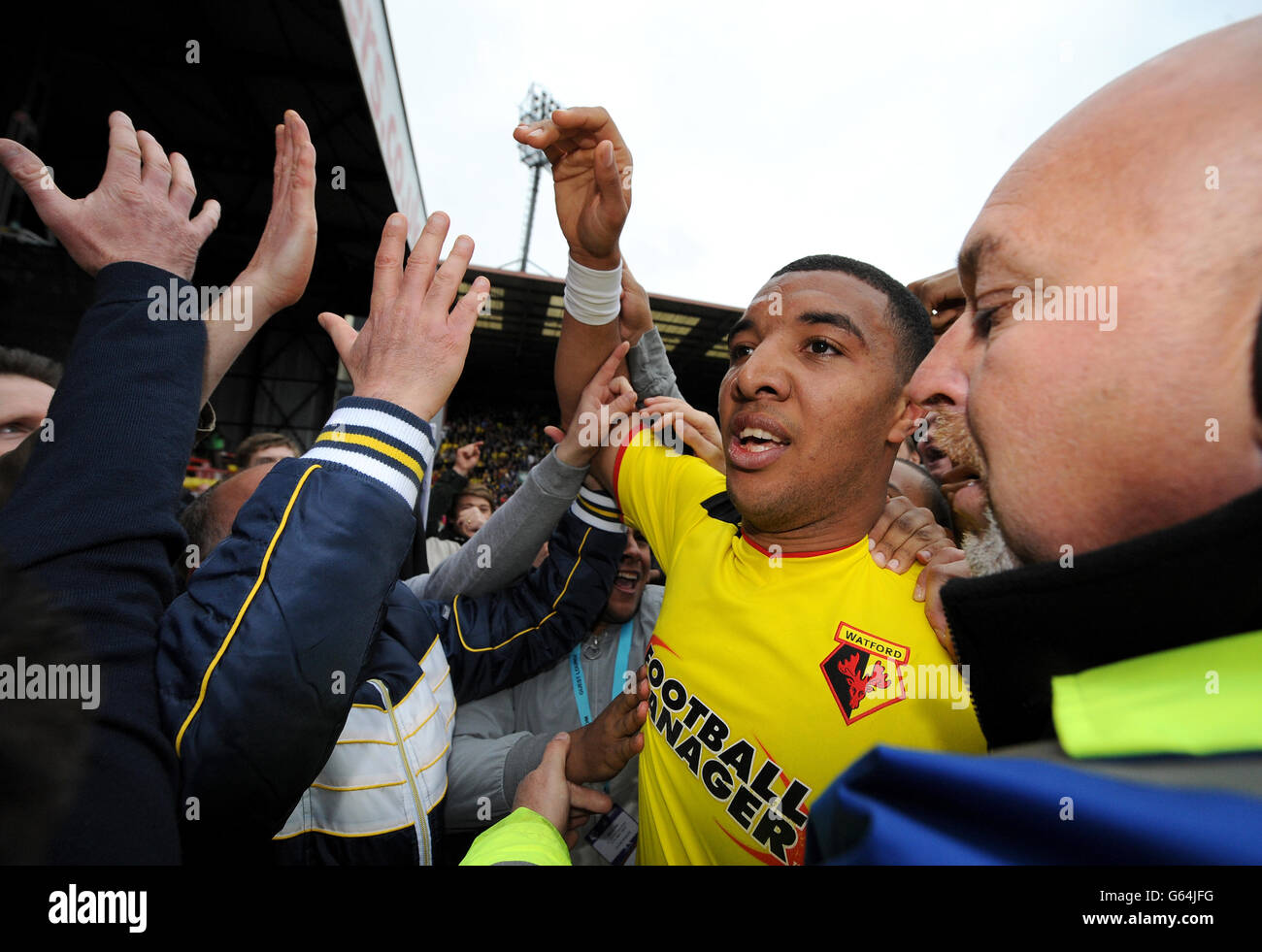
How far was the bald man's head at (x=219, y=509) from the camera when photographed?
1942 mm

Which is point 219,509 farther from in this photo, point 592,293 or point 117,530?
point 592,293

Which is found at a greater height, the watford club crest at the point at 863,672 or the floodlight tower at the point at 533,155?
the floodlight tower at the point at 533,155

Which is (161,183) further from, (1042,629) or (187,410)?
(1042,629)

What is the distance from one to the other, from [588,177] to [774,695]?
1698 mm

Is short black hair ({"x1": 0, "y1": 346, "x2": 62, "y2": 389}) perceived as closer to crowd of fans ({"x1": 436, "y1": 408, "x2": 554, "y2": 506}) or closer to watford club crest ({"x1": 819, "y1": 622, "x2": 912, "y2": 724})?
watford club crest ({"x1": 819, "y1": 622, "x2": 912, "y2": 724})

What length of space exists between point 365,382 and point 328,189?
12.1m

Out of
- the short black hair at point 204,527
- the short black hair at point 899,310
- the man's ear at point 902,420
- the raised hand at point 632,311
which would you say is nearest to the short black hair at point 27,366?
the short black hair at point 204,527

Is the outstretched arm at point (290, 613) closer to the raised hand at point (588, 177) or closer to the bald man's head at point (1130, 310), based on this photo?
the bald man's head at point (1130, 310)

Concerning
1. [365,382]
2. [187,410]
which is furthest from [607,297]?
[187,410]

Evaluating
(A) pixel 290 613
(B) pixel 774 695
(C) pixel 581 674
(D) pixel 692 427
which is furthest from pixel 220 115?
(B) pixel 774 695

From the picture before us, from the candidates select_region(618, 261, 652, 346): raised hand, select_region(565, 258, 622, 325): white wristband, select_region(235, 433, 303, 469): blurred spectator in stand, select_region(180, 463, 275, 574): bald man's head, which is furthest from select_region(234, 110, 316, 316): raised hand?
select_region(235, 433, 303, 469): blurred spectator in stand

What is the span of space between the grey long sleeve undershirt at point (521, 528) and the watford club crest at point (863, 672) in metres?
1.22

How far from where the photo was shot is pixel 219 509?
77.3 inches

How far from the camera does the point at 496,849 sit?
1.16 meters
